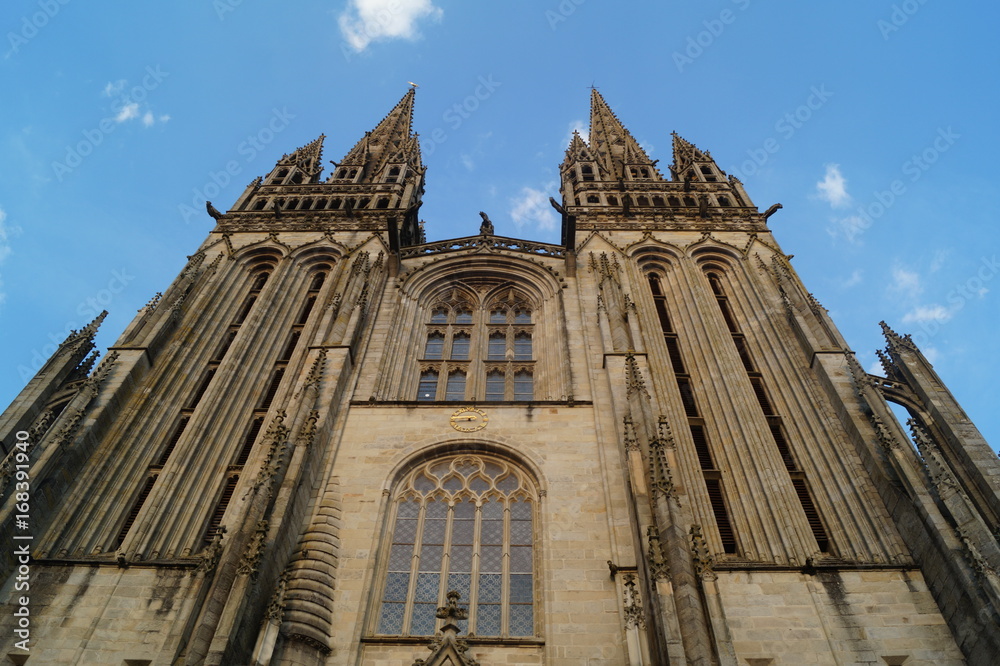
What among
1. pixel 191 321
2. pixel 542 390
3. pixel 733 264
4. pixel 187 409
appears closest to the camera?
pixel 187 409

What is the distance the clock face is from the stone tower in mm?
79

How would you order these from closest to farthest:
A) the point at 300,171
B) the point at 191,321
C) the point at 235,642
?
the point at 235,642
the point at 191,321
the point at 300,171

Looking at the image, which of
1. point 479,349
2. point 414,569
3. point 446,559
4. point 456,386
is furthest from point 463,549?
point 479,349

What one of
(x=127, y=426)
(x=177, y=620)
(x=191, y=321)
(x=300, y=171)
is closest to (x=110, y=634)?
(x=177, y=620)

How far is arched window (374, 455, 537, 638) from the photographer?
14.6m

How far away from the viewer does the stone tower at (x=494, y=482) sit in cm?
1340

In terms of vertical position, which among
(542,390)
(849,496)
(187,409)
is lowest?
(849,496)

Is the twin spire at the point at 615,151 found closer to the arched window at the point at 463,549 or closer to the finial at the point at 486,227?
the finial at the point at 486,227

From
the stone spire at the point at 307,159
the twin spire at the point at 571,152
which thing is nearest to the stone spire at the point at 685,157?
the twin spire at the point at 571,152

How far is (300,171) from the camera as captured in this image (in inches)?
1430

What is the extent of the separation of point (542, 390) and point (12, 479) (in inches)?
480

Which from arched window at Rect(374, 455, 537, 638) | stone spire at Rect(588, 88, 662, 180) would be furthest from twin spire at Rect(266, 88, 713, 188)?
arched window at Rect(374, 455, 537, 638)

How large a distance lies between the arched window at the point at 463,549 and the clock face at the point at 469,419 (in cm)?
76

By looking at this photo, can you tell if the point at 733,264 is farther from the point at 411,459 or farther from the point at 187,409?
the point at 187,409
